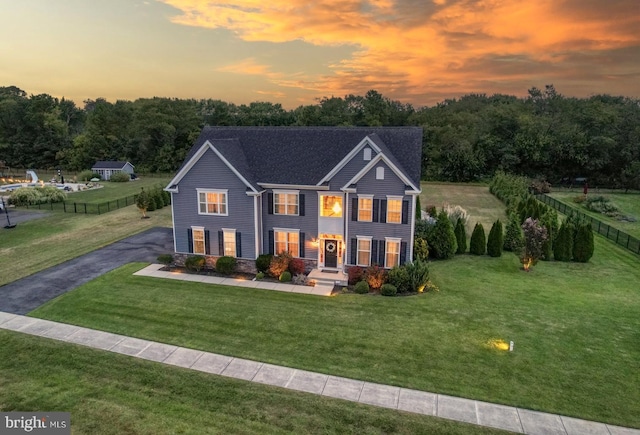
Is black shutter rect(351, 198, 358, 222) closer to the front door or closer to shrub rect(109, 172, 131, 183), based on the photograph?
the front door

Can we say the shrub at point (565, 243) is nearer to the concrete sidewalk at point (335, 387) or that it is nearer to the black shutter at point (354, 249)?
the black shutter at point (354, 249)

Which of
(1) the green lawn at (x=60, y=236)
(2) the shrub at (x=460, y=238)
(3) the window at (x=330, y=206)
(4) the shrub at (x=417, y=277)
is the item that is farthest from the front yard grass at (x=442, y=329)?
(1) the green lawn at (x=60, y=236)

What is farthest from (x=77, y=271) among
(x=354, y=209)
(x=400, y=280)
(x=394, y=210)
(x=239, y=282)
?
(x=394, y=210)

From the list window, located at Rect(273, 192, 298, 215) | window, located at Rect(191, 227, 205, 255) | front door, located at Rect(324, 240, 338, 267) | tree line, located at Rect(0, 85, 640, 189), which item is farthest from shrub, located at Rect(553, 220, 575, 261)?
tree line, located at Rect(0, 85, 640, 189)

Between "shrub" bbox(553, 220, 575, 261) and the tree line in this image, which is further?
the tree line

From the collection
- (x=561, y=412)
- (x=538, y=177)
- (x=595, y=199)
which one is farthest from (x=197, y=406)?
(x=538, y=177)

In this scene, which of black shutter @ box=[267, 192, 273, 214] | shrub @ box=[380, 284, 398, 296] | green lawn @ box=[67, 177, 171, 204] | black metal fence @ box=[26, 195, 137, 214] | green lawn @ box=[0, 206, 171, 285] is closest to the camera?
shrub @ box=[380, 284, 398, 296]

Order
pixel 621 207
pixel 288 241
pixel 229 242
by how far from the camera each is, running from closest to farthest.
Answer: pixel 288 241 → pixel 229 242 → pixel 621 207

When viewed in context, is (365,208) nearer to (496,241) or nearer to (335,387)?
(496,241)
